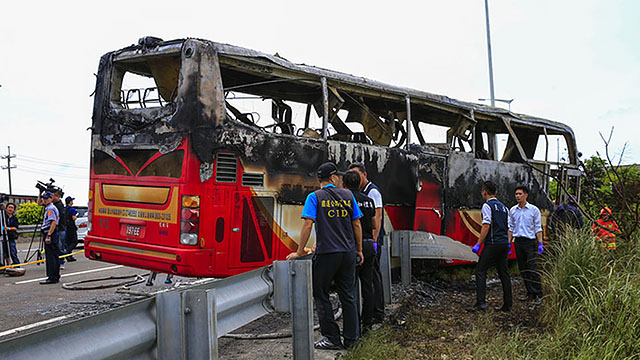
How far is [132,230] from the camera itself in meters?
7.02

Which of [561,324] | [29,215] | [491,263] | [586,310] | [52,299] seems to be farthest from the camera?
[29,215]

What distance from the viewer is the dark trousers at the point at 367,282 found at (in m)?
6.10

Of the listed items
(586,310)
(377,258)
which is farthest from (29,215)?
(586,310)

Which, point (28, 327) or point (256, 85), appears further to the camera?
point (256, 85)

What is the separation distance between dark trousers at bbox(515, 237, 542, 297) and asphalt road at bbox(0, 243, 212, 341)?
517 centimetres

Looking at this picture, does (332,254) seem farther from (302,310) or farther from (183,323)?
(183,323)

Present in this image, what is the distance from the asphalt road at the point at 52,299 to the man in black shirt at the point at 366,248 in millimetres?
3468

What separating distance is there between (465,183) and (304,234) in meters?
5.51

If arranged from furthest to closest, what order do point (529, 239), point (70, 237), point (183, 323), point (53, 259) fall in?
point (70, 237)
point (53, 259)
point (529, 239)
point (183, 323)

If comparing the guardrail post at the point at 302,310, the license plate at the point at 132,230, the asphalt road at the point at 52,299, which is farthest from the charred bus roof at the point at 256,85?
the guardrail post at the point at 302,310

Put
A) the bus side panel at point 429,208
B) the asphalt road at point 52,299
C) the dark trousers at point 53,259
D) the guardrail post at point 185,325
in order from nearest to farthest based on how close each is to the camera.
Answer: the guardrail post at point 185,325 < the asphalt road at point 52,299 < the bus side panel at point 429,208 < the dark trousers at point 53,259

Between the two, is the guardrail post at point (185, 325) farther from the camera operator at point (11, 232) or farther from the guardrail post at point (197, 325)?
the camera operator at point (11, 232)

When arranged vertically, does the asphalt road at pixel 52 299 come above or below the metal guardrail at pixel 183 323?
below

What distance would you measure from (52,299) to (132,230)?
238 centimetres
